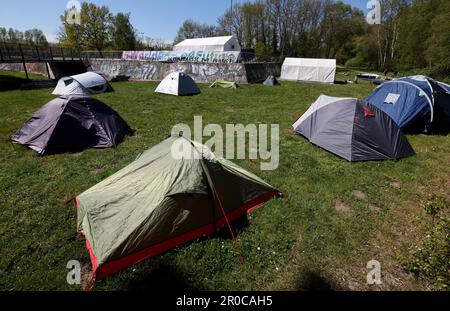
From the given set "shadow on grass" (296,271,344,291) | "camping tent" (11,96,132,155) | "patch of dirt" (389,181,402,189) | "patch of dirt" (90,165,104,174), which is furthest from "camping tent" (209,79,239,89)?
"shadow on grass" (296,271,344,291)

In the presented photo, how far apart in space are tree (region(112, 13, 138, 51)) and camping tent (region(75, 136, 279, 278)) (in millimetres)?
50700

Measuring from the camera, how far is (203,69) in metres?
22.0

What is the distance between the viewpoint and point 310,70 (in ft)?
79.9

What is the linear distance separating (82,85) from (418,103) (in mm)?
16780

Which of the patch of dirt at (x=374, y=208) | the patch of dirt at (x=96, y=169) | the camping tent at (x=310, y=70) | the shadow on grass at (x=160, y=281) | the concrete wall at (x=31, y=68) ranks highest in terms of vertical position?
the concrete wall at (x=31, y=68)

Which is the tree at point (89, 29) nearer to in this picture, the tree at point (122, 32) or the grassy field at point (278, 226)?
the tree at point (122, 32)

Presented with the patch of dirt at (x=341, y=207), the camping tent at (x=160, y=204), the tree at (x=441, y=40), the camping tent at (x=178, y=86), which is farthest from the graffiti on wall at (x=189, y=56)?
the camping tent at (x=160, y=204)

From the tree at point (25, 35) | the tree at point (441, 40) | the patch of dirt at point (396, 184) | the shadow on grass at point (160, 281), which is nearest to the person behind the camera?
the shadow on grass at point (160, 281)

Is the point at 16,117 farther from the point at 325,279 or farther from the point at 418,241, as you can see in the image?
the point at 418,241

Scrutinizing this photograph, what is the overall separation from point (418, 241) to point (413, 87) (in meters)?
6.92

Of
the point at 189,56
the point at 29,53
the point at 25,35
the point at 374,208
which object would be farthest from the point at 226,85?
the point at 25,35

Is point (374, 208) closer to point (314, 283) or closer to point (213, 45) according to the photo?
point (314, 283)

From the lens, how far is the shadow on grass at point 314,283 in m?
3.09

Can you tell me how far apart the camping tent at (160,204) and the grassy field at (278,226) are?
0.22m
